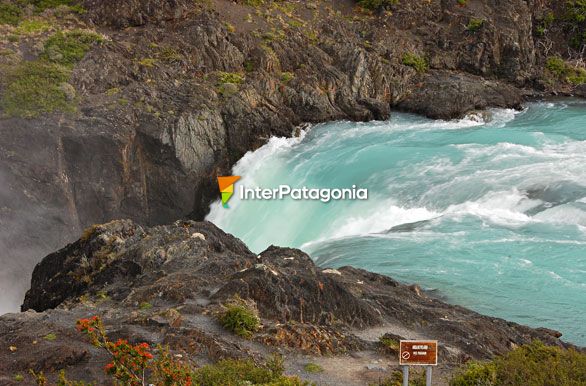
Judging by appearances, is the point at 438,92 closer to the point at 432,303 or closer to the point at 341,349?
the point at 432,303

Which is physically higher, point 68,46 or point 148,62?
point 68,46

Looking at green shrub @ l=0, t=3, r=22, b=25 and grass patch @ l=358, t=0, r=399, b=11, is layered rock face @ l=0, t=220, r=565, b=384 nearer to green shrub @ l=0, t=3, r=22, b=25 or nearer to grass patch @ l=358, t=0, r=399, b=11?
green shrub @ l=0, t=3, r=22, b=25

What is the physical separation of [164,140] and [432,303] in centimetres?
1768

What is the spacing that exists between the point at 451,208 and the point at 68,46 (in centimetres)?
2138

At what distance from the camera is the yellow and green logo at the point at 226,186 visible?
34312 millimetres

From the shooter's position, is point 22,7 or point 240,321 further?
point 22,7

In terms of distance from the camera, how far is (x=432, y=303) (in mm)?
19750

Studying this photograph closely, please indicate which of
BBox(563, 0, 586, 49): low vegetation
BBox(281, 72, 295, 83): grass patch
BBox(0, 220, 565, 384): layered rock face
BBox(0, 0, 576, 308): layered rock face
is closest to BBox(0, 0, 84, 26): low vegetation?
BBox(0, 0, 576, 308): layered rock face

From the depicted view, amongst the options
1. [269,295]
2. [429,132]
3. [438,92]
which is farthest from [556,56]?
[269,295]

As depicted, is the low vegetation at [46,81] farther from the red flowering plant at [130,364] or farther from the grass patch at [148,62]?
the red flowering plant at [130,364]

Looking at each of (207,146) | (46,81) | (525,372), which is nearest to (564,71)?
(207,146)

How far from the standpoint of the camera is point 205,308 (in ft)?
54.9

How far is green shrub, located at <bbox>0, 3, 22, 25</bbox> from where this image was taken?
39.4 m

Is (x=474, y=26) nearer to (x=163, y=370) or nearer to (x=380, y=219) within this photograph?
(x=380, y=219)
